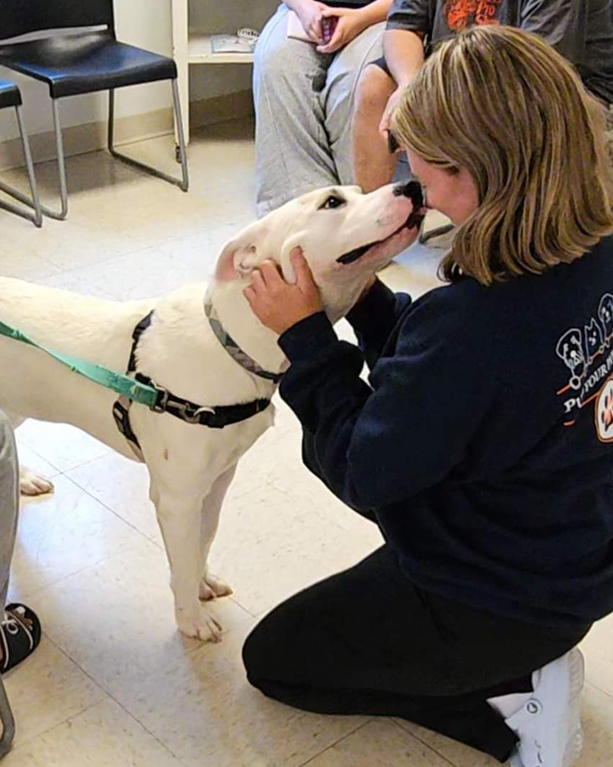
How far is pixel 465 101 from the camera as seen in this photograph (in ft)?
3.99

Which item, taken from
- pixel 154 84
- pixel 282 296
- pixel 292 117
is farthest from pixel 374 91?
pixel 282 296

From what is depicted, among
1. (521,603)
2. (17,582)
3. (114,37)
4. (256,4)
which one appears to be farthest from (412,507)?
(256,4)

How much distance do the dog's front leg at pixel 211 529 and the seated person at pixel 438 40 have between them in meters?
1.20

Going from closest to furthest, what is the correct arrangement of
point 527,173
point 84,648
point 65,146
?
point 527,173 → point 84,648 → point 65,146

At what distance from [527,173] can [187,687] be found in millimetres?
1005

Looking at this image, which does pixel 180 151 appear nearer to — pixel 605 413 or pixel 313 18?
pixel 313 18

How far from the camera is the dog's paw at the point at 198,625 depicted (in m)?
1.77

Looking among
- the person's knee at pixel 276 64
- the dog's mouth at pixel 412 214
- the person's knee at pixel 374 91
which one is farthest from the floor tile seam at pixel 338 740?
the person's knee at pixel 276 64

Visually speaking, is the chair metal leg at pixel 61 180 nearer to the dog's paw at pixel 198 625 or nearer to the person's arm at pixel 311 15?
the person's arm at pixel 311 15

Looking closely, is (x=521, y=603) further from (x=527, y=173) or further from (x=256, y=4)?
(x=256, y=4)

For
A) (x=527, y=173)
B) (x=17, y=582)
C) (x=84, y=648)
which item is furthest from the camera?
(x=17, y=582)

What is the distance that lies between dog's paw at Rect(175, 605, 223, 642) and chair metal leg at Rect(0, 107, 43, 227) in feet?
6.60

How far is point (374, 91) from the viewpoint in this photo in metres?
3.03

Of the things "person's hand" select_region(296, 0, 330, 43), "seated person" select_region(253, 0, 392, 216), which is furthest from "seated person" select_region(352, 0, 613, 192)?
"person's hand" select_region(296, 0, 330, 43)
